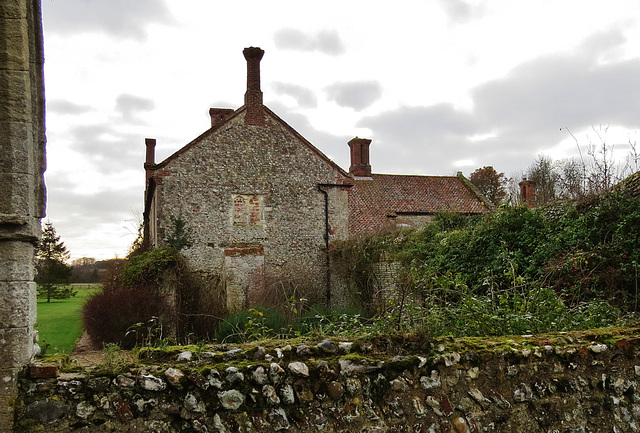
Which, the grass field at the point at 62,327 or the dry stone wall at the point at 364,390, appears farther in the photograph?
the grass field at the point at 62,327

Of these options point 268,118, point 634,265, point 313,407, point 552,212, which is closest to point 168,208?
point 268,118

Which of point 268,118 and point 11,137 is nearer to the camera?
point 11,137

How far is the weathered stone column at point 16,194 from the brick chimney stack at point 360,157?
2686 centimetres

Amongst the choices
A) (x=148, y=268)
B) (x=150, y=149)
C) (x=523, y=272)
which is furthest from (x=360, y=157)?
(x=523, y=272)

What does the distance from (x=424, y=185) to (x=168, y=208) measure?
59.1 feet

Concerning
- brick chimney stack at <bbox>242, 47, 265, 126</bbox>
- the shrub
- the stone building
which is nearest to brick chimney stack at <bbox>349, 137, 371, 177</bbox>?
the stone building

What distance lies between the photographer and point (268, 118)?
60.4 ft

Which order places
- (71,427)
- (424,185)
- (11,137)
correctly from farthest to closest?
(424,185)
(11,137)
(71,427)

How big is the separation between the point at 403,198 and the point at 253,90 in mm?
13217

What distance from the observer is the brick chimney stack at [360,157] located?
29812mm

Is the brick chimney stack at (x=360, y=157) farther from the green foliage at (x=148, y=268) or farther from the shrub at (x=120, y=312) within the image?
the shrub at (x=120, y=312)

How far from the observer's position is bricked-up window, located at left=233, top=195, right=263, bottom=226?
17.7m

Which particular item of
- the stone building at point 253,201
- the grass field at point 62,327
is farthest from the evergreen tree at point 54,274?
the stone building at point 253,201

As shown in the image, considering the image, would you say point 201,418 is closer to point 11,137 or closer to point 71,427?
point 71,427
